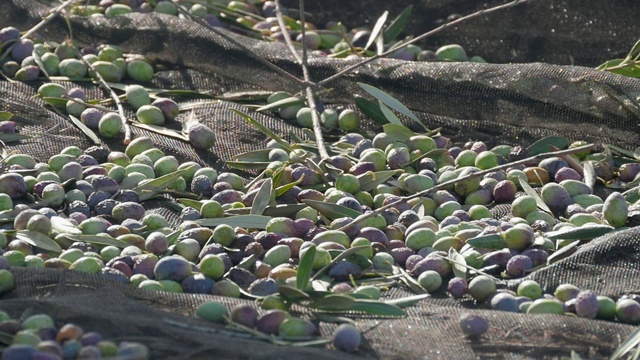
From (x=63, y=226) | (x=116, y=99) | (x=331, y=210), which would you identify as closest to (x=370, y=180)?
(x=331, y=210)

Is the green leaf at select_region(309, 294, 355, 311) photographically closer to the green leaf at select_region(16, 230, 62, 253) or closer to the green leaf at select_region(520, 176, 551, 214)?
the green leaf at select_region(16, 230, 62, 253)

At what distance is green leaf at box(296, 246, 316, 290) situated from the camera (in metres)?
2.00

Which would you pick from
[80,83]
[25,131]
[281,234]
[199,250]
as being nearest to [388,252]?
[281,234]

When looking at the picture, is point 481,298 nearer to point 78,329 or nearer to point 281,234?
point 281,234

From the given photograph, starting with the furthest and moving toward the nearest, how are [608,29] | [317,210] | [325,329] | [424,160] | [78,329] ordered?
1. [608,29]
2. [424,160]
3. [317,210]
4. [325,329]
5. [78,329]

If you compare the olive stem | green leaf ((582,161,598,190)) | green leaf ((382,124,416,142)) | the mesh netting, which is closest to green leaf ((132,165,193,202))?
the mesh netting

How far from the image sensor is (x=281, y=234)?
7.88ft

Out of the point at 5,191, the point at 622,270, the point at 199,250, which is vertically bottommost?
the point at 622,270

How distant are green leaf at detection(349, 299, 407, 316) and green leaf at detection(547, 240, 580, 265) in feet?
1.63

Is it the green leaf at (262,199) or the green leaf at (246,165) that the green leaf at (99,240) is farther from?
the green leaf at (246,165)

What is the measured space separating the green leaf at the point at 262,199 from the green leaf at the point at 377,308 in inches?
26.4

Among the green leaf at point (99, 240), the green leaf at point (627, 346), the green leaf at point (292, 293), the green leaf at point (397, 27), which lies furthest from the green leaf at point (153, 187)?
the green leaf at point (397, 27)

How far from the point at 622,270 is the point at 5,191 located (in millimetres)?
1555

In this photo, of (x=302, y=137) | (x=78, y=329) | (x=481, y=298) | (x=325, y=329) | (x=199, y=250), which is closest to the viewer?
(x=78, y=329)
